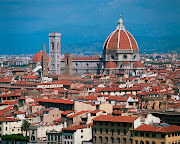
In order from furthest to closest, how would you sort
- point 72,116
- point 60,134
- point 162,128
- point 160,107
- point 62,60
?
point 62,60, point 160,107, point 72,116, point 60,134, point 162,128

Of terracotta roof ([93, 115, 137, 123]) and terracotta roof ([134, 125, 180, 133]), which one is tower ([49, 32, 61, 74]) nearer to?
terracotta roof ([93, 115, 137, 123])

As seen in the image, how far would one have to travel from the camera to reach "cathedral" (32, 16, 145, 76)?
152m

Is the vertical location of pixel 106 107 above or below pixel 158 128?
above

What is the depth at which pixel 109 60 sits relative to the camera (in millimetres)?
156625

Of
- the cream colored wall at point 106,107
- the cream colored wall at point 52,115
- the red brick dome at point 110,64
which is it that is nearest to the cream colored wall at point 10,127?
the cream colored wall at point 52,115

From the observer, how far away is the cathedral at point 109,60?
152 meters

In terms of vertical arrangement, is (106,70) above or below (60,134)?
above

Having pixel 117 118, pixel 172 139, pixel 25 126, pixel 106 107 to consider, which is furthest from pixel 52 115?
pixel 172 139

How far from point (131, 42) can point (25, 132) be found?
3608 inches

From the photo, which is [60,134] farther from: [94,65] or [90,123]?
[94,65]

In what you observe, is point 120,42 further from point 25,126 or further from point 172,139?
point 172,139

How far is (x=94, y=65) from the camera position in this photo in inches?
6412

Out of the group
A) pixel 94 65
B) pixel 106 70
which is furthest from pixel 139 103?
pixel 94 65

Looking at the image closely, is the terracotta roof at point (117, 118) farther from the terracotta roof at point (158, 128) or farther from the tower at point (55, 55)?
the tower at point (55, 55)
